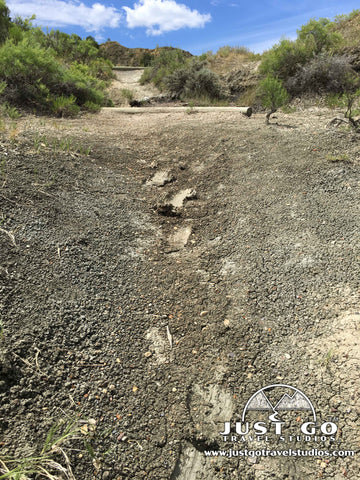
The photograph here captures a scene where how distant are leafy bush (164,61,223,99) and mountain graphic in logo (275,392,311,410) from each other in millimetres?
10709

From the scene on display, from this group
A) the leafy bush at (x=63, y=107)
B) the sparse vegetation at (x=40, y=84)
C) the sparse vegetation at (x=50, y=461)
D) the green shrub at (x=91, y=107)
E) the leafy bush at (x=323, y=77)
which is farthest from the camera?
the leafy bush at (x=323, y=77)

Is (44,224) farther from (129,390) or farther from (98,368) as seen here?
(129,390)

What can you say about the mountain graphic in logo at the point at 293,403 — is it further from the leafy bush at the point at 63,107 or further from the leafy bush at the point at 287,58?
the leafy bush at the point at 287,58

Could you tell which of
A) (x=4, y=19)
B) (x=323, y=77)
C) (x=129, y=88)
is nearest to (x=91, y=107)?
(x=4, y=19)

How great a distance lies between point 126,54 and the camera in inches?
893

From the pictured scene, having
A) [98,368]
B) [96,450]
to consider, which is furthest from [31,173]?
[96,450]

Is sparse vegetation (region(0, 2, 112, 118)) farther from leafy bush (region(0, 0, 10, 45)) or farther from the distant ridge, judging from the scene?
the distant ridge

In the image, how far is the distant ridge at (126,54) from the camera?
830 inches

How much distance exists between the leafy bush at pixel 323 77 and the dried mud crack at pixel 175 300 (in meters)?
3.92

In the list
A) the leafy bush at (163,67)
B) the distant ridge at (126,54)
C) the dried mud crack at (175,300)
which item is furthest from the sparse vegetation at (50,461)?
the distant ridge at (126,54)

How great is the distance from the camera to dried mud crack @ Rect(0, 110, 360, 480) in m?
1.95

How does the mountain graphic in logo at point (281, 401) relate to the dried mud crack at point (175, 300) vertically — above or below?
below

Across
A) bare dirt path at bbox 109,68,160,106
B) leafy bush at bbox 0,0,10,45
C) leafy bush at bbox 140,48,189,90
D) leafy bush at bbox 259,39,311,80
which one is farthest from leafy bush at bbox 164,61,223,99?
leafy bush at bbox 0,0,10,45

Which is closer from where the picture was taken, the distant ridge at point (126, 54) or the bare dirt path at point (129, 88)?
the bare dirt path at point (129, 88)
